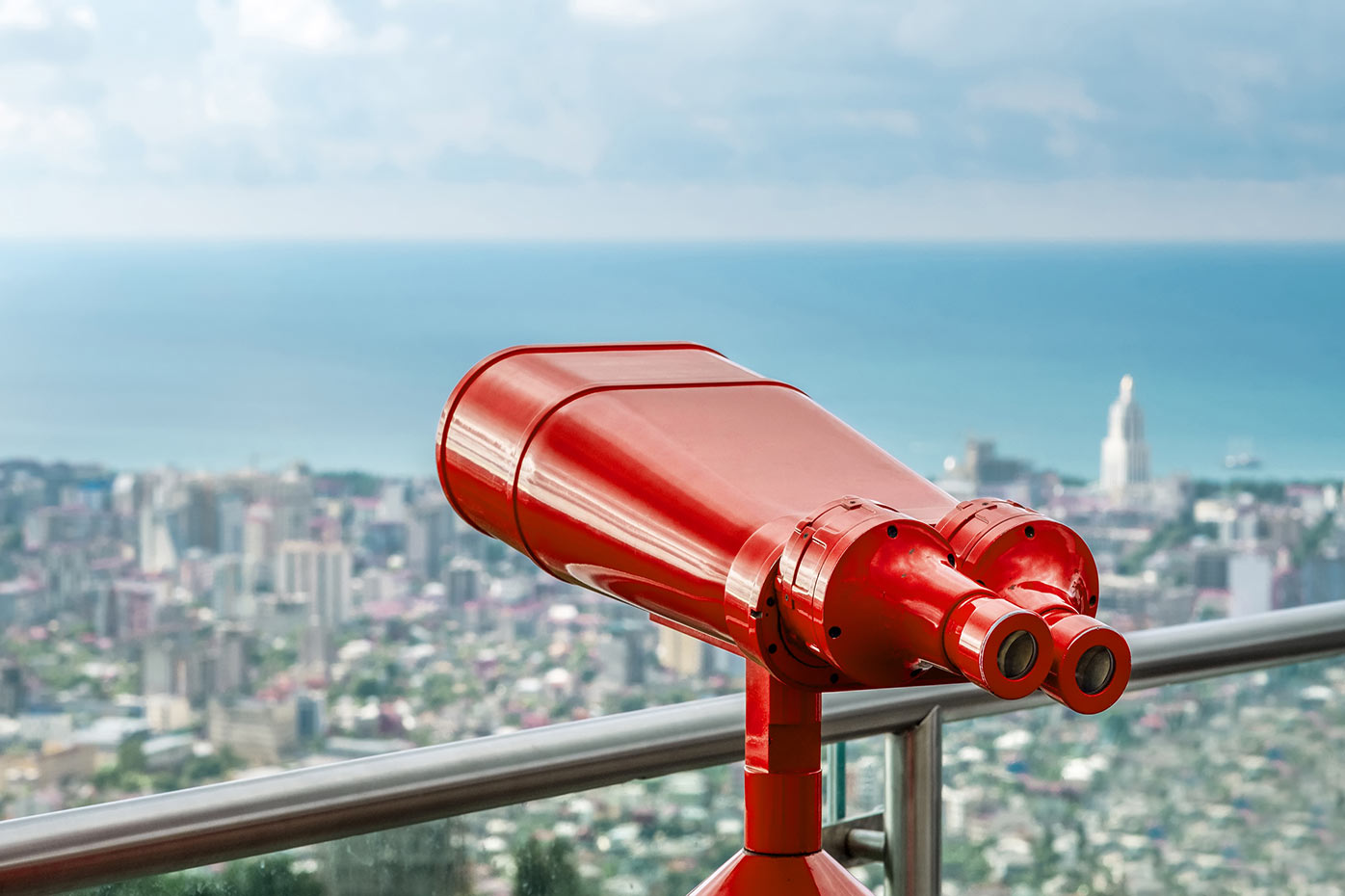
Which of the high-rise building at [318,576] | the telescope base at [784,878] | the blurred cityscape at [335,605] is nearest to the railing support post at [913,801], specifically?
the telescope base at [784,878]

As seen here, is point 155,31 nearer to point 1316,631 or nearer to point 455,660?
point 455,660

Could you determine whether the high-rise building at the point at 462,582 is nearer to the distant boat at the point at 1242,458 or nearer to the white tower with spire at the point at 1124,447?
the white tower with spire at the point at 1124,447

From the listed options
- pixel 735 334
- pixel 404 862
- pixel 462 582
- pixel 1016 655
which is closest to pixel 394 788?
pixel 404 862

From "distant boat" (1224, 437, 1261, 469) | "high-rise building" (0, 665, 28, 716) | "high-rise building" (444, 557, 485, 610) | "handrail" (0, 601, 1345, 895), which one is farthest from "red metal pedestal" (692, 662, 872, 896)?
"high-rise building" (0, 665, 28, 716)

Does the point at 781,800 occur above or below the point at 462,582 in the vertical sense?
above

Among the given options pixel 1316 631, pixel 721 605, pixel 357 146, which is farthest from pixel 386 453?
pixel 721 605

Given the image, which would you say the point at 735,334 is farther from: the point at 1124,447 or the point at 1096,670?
the point at 1096,670

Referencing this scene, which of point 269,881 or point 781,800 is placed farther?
point 269,881
